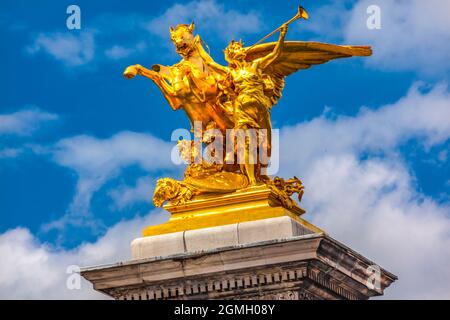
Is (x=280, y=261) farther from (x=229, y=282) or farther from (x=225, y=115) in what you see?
(x=225, y=115)

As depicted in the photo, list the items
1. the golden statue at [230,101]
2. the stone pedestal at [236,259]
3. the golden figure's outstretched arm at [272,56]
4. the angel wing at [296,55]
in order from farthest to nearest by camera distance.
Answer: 1. the angel wing at [296,55]
2. the golden figure's outstretched arm at [272,56]
3. the golden statue at [230,101]
4. the stone pedestal at [236,259]

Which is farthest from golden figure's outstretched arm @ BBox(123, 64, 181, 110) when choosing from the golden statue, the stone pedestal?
the stone pedestal

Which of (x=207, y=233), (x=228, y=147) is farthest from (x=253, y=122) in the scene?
(x=207, y=233)

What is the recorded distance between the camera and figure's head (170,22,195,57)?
1158 inches

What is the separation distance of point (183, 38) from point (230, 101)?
1498mm

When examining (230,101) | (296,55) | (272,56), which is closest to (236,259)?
(230,101)

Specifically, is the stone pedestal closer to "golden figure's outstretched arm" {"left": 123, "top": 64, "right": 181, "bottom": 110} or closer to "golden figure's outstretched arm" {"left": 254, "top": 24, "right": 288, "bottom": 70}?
"golden figure's outstretched arm" {"left": 123, "top": 64, "right": 181, "bottom": 110}

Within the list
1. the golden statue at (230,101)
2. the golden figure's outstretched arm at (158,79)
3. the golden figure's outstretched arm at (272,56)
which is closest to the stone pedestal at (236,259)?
the golden statue at (230,101)

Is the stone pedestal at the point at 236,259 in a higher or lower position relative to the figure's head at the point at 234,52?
lower

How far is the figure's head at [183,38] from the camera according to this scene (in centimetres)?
2942

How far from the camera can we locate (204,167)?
28.8 m

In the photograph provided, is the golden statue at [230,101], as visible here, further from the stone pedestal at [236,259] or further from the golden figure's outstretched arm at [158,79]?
the stone pedestal at [236,259]

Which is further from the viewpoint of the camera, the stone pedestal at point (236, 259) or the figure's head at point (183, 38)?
the figure's head at point (183, 38)

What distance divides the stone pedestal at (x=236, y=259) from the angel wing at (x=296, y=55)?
2566mm
